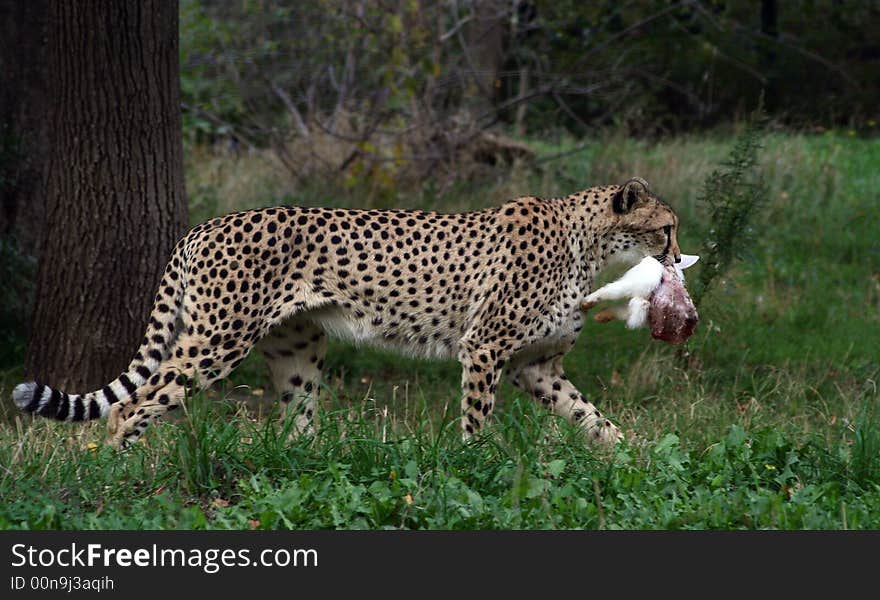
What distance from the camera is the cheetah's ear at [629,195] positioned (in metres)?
6.16

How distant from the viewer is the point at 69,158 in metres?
6.57

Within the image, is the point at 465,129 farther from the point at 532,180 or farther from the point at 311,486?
the point at 311,486

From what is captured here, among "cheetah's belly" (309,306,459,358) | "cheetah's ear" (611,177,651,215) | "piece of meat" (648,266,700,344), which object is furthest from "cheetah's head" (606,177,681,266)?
"cheetah's belly" (309,306,459,358)

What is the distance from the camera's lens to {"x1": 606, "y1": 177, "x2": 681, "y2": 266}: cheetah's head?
6.21 metres

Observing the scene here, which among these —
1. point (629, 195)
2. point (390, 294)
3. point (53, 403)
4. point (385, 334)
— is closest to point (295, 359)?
point (385, 334)

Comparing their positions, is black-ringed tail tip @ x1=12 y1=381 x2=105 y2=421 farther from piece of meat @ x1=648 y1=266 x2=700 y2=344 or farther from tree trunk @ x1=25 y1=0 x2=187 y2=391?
piece of meat @ x1=648 y1=266 x2=700 y2=344

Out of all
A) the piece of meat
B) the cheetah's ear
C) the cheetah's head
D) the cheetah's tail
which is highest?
the cheetah's ear

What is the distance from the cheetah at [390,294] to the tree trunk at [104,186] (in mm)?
709

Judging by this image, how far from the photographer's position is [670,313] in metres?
5.75

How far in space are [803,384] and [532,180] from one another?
13.3ft

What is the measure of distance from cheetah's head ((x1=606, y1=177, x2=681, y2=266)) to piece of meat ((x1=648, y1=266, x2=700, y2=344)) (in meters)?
0.41

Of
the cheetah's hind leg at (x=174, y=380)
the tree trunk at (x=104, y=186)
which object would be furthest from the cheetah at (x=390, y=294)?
the tree trunk at (x=104, y=186)

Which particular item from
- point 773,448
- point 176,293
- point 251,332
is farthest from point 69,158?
point 773,448

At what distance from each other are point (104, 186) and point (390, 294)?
1.67 meters
